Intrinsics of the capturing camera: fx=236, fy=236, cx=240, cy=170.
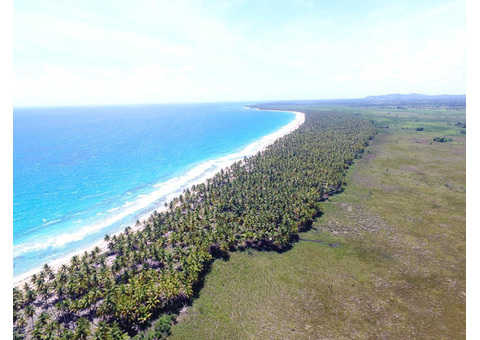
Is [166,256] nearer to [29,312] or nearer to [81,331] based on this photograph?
[81,331]

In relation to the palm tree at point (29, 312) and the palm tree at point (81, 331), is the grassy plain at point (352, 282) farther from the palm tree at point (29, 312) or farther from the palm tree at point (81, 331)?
the palm tree at point (29, 312)

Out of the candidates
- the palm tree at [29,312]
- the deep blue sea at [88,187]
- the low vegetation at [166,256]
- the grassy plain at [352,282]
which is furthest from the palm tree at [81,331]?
the deep blue sea at [88,187]

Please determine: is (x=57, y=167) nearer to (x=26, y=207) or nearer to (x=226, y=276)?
(x=26, y=207)

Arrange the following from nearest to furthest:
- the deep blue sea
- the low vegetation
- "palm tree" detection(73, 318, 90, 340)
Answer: "palm tree" detection(73, 318, 90, 340), the low vegetation, the deep blue sea

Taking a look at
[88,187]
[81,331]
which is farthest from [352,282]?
[88,187]

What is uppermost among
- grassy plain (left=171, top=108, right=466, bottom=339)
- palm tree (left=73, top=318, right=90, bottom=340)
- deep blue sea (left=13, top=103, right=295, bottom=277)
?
deep blue sea (left=13, top=103, right=295, bottom=277)

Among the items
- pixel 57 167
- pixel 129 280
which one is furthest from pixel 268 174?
pixel 57 167

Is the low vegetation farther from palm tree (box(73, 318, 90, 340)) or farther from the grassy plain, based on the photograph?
the grassy plain

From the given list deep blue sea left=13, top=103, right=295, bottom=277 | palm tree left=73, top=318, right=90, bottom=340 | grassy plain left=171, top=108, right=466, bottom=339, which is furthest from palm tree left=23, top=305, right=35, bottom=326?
grassy plain left=171, top=108, right=466, bottom=339
